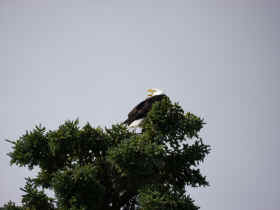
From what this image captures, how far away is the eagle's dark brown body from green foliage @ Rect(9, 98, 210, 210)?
112cm

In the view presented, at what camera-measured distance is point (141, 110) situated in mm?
14789

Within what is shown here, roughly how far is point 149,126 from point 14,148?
585 centimetres

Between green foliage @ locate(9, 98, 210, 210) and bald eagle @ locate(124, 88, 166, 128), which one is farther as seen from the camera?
bald eagle @ locate(124, 88, 166, 128)

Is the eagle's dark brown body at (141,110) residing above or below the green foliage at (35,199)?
above

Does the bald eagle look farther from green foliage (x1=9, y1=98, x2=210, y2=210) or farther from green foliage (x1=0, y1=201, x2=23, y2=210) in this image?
green foliage (x1=0, y1=201, x2=23, y2=210)

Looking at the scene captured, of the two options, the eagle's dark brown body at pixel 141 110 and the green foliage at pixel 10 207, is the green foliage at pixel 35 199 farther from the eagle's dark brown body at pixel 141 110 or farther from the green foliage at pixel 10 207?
the eagle's dark brown body at pixel 141 110

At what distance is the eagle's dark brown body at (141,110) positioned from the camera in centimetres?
1472

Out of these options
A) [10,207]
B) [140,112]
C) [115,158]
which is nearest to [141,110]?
[140,112]

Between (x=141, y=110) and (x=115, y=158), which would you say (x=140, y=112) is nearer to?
(x=141, y=110)

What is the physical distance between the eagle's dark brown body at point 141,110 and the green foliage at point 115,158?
112 cm

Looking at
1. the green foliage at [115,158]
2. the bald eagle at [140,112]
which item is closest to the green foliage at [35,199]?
the green foliage at [115,158]

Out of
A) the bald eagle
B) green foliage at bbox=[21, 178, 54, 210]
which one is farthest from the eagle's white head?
green foliage at bbox=[21, 178, 54, 210]

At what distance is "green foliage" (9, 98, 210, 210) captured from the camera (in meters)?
11.7

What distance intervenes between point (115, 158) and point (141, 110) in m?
3.74
